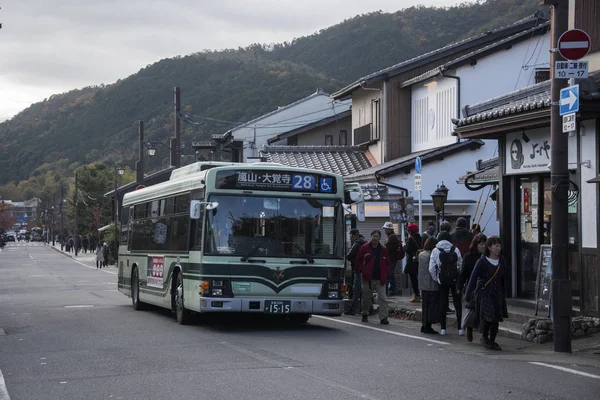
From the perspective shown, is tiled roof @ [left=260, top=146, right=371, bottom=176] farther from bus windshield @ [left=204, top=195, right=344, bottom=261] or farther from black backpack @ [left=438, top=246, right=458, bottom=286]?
black backpack @ [left=438, top=246, right=458, bottom=286]

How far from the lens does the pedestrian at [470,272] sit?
13.6 metres

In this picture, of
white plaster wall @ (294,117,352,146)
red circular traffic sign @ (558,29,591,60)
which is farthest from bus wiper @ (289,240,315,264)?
white plaster wall @ (294,117,352,146)

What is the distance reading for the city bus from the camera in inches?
584

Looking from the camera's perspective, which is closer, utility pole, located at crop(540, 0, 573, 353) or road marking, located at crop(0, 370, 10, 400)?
road marking, located at crop(0, 370, 10, 400)

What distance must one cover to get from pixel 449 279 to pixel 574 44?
474cm

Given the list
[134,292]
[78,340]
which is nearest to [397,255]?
[134,292]

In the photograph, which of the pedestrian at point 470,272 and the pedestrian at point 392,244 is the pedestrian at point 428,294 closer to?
the pedestrian at point 470,272

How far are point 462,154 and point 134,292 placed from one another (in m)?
14.9

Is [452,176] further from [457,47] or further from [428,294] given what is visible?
[428,294]

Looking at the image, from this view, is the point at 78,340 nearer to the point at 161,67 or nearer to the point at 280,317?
the point at 280,317

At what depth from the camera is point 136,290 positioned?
68.1ft

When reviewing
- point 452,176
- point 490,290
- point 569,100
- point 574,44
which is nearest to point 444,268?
point 490,290

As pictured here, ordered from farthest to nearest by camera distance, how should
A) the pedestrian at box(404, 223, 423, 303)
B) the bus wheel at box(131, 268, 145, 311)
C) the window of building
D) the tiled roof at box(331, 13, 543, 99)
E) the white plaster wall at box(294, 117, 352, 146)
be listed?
the white plaster wall at box(294, 117, 352, 146) < the window of building < the tiled roof at box(331, 13, 543, 99) < the pedestrian at box(404, 223, 423, 303) < the bus wheel at box(131, 268, 145, 311)

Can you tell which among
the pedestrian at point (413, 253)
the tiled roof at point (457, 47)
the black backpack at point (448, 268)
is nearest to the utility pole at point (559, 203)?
the black backpack at point (448, 268)
